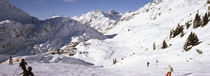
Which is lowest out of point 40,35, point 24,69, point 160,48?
point 24,69

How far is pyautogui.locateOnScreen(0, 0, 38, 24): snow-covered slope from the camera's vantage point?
102 m

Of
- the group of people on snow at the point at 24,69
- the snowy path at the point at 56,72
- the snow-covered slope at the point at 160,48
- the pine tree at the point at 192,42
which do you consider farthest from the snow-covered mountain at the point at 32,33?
the group of people on snow at the point at 24,69

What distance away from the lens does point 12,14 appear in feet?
352

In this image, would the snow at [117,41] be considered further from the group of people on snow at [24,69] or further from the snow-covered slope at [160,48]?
the group of people on snow at [24,69]

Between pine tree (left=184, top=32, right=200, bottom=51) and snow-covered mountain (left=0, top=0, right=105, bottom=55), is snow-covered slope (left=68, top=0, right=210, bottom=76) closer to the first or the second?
pine tree (left=184, top=32, right=200, bottom=51)

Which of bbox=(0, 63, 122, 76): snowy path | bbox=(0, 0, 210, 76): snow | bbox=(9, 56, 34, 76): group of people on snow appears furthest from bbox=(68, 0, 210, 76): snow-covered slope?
bbox=(9, 56, 34, 76): group of people on snow

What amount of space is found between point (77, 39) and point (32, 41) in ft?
110

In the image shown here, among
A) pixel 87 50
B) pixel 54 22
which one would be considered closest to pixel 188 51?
pixel 87 50

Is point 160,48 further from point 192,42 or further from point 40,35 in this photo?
point 40,35

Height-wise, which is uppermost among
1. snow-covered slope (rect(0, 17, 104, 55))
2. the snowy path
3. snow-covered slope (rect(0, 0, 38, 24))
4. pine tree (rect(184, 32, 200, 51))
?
snow-covered slope (rect(0, 0, 38, 24))

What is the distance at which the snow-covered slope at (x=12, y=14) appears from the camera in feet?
335

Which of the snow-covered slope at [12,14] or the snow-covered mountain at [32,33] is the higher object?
the snow-covered slope at [12,14]

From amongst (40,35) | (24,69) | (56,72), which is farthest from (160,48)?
(40,35)

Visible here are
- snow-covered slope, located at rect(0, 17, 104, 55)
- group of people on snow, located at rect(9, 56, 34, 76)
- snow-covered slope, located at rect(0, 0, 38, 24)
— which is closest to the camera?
group of people on snow, located at rect(9, 56, 34, 76)
